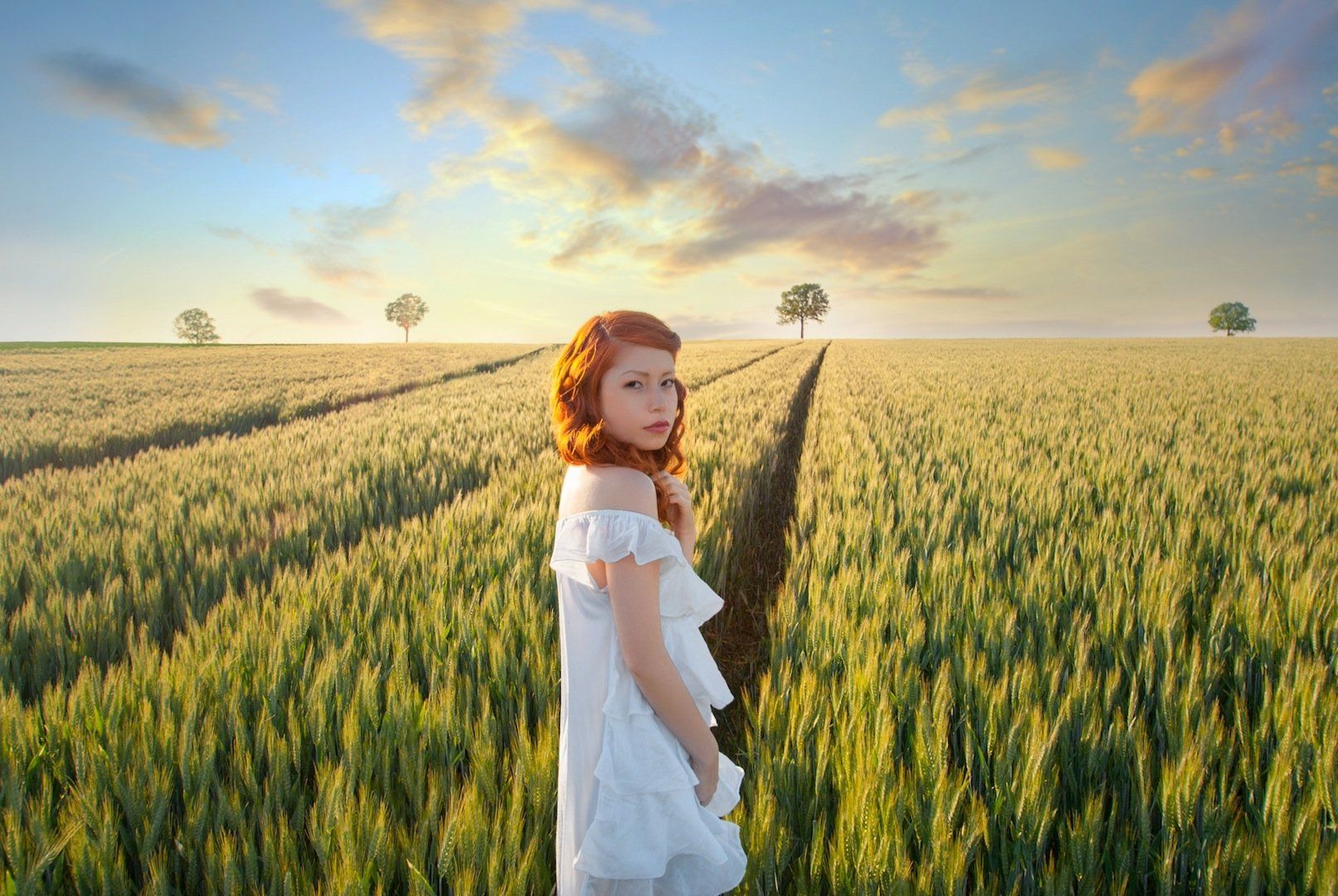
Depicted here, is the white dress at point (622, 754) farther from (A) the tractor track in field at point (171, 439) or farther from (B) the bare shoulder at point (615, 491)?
(A) the tractor track in field at point (171, 439)

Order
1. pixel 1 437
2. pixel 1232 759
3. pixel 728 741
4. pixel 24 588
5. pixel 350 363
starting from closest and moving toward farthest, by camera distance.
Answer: pixel 1232 759, pixel 728 741, pixel 24 588, pixel 1 437, pixel 350 363

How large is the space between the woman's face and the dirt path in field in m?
1.04

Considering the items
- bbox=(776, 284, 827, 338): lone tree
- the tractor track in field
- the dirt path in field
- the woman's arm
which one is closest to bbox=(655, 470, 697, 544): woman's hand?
the woman's arm

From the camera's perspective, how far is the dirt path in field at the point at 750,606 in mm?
2457

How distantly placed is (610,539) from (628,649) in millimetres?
191

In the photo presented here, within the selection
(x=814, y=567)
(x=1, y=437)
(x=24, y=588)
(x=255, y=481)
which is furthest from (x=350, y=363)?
(x=814, y=567)

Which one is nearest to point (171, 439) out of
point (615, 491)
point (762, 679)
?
point (762, 679)

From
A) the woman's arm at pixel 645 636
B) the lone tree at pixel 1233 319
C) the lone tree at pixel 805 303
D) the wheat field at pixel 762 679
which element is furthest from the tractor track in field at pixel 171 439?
the lone tree at pixel 1233 319

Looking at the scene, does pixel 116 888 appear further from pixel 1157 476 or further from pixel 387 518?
pixel 1157 476

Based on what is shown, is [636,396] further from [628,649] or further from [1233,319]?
[1233,319]

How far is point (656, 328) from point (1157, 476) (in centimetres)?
503

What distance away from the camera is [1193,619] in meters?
2.46

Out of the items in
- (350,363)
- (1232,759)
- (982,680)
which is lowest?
(1232,759)

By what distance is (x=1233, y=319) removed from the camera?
80000 mm
